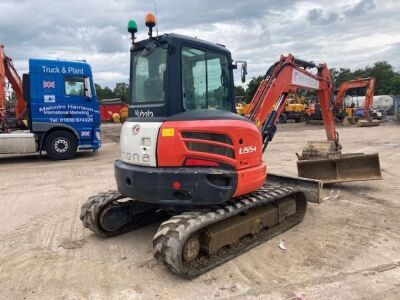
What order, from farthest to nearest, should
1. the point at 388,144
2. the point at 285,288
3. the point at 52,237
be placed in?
the point at 388,144
the point at 52,237
the point at 285,288

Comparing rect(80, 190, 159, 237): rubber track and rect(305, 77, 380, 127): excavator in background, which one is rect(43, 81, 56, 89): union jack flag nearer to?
rect(80, 190, 159, 237): rubber track

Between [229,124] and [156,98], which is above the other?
[156,98]

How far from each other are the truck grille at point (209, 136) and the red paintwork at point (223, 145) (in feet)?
0.11

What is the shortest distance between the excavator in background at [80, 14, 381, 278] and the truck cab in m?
7.39

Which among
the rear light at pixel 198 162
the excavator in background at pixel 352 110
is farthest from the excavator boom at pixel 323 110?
the excavator in background at pixel 352 110

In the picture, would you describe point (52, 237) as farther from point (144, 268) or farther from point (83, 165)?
point (83, 165)

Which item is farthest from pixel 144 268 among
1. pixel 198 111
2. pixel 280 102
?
pixel 280 102

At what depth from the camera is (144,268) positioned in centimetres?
446

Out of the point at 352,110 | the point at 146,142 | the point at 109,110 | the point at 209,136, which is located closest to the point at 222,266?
the point at 209,136

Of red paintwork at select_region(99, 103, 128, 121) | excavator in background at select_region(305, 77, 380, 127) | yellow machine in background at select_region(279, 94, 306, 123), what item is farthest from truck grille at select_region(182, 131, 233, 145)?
red paintwork at select_region(99, 103, 128, 121)

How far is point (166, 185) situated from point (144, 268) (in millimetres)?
934

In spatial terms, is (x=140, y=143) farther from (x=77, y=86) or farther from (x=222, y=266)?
(x=77, y=86)

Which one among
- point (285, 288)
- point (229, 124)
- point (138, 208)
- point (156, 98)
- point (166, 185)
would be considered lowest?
point (285, 288)

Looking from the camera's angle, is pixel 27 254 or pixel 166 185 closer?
pixel 166 185
